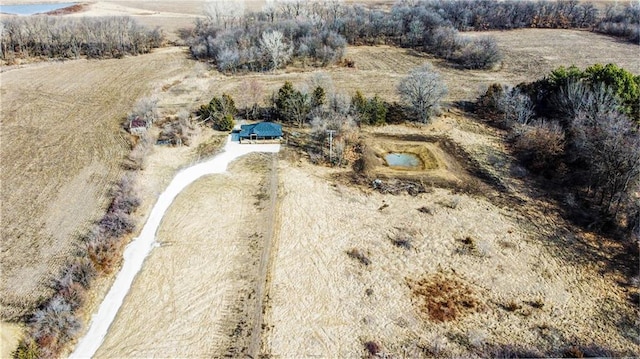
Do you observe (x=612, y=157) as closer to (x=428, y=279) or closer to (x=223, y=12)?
(x=428, y=279)

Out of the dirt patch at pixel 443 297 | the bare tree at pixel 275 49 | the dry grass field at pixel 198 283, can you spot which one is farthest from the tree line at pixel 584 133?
the bare tree at pixel 275 49

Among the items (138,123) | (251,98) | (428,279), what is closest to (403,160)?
(428,279)

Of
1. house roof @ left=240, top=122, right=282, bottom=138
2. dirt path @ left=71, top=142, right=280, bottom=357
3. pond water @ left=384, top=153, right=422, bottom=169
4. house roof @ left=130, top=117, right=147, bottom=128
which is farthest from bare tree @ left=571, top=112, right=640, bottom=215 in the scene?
house roof @ left=130, top=117, right=147, bottom=128

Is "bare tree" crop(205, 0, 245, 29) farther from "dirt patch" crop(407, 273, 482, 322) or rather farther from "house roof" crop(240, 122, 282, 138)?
"dirt patch" crop(407, 273, 482, 322)

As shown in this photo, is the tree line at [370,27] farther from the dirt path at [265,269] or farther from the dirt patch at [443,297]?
the dirt patch at [443,297]

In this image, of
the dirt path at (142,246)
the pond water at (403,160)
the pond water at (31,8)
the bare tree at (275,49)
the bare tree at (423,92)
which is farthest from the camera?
the pond water at (31,8)

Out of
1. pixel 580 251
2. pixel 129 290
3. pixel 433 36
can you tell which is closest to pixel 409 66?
pixel 433 36
